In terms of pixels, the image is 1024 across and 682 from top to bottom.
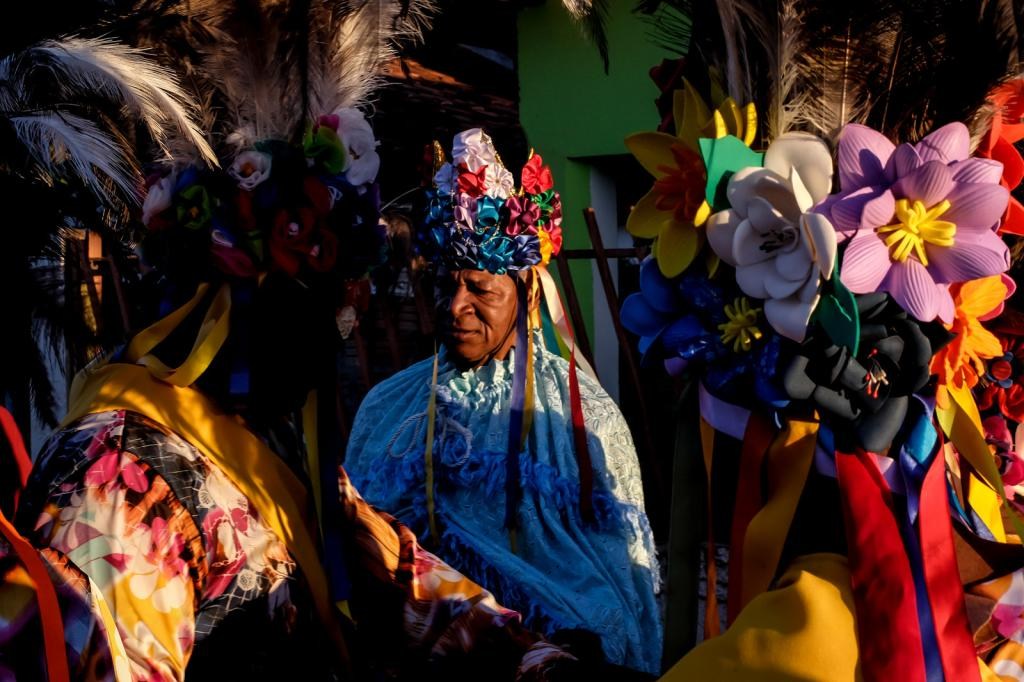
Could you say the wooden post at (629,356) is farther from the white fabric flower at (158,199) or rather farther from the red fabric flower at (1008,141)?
the red fabric flower at (1008,141)

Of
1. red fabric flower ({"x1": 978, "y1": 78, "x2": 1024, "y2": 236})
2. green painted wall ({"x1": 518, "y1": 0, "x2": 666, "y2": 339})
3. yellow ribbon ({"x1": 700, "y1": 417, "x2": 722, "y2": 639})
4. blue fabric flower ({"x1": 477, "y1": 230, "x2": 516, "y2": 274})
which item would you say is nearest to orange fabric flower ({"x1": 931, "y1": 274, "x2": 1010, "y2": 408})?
red fabric flower ({"x1": 978, "y1": 78, "x2": 1024, "y2": 236})

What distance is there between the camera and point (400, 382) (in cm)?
423

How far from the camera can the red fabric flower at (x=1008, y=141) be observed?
1.71 metres

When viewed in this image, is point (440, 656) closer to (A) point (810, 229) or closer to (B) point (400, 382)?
(A) point (810, 229)

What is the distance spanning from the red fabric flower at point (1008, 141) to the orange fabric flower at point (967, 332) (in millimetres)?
110

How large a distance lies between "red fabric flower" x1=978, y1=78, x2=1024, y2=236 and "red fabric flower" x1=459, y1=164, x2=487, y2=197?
7.37 feet

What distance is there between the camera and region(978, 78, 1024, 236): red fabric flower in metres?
1.71

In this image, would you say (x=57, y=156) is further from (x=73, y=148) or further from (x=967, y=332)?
(x=967, y=332)

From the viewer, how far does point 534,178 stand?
3953 millimetres

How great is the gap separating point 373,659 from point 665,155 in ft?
4.17

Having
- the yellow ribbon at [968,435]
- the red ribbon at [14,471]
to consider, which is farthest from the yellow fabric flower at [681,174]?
the red ribbon at [14,471]

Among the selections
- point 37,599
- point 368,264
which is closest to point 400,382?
point 368,264

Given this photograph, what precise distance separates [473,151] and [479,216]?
28 cm

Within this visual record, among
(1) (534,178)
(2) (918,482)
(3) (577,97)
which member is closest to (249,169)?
(2) (918,482)
